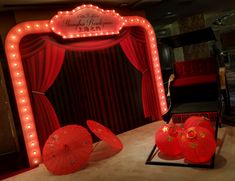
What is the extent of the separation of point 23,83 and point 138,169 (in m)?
2.04

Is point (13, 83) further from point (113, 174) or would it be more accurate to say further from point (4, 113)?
point (113, 174)

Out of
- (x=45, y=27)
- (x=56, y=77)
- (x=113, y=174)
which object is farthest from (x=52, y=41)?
(x=113, y=174)

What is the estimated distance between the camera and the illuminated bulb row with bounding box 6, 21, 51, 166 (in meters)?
3.58

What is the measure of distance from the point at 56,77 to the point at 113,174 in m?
1.80

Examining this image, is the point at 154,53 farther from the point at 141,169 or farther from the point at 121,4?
the point at 141,169

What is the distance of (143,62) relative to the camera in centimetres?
495

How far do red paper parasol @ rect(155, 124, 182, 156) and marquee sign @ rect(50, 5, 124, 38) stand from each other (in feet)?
6.79

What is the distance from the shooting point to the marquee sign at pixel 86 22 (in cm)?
392

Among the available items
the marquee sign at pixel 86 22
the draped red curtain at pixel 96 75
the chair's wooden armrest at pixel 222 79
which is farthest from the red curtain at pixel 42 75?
the chair's wooden armrest at pixel 222 79

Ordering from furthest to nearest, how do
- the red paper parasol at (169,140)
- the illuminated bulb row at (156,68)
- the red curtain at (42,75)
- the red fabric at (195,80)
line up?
the illuminated bulb row at (156,68) < the red fabric at (195,80) < the red curtain at (42,75) < the red paper parasol at (169,140)

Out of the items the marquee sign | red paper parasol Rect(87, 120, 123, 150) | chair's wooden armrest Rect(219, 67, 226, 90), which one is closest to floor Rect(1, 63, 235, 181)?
A: red paper parasol Rect(87, 120, 123, 150)

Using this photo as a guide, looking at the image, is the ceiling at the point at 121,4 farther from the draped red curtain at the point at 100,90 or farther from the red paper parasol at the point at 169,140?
the red paper parasol at the point at 169,140

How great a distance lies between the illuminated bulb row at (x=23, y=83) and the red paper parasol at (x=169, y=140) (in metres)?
1.88

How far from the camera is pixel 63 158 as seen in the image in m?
3.21
